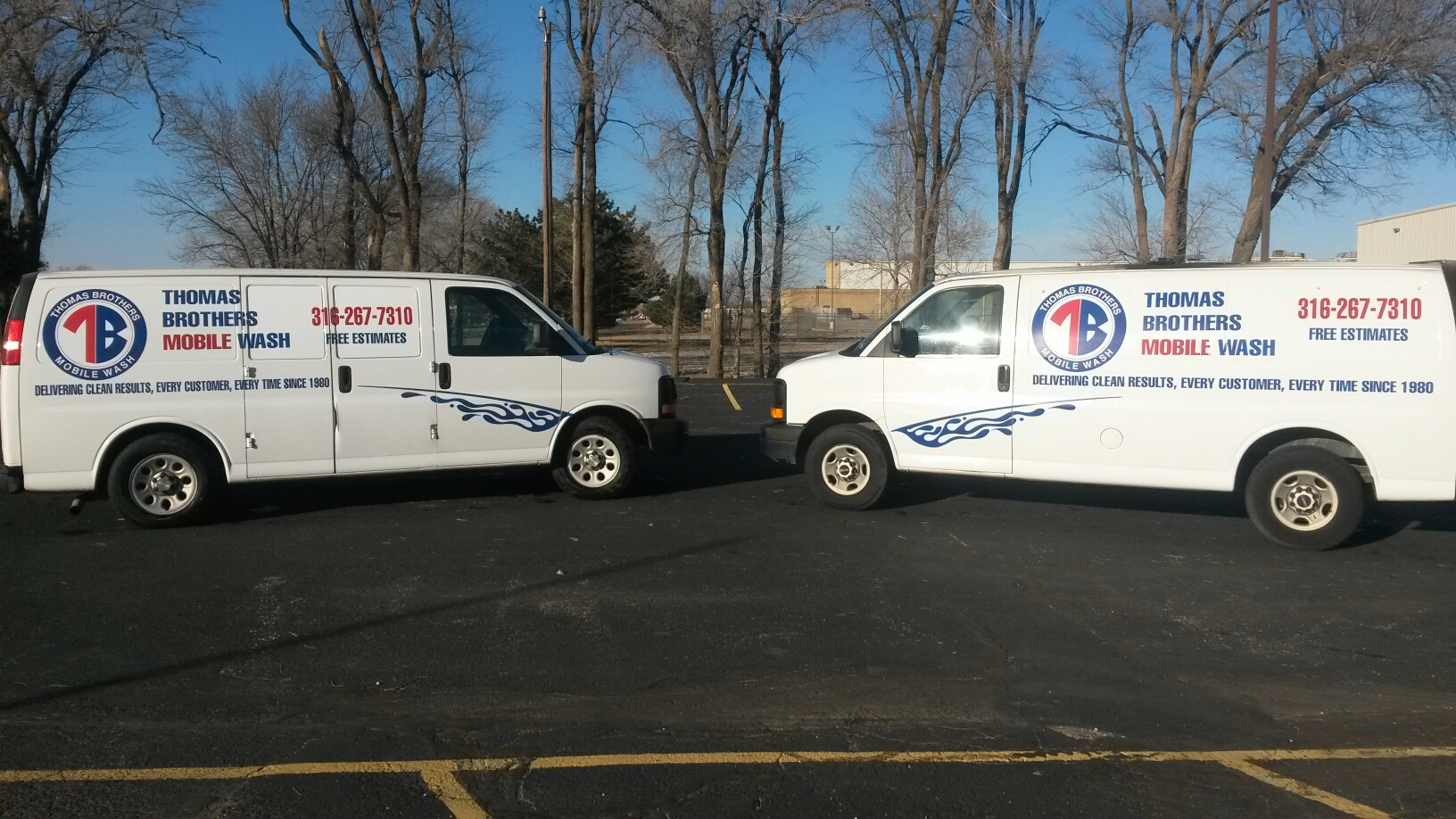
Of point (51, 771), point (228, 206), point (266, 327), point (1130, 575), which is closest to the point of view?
point (51, 771)

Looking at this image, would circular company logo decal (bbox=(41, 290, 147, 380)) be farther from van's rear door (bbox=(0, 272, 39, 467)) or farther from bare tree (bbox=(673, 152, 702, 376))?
bare tree (bbox=(673, 152, 702, 376))

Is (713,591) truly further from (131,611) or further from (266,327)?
(266,327)

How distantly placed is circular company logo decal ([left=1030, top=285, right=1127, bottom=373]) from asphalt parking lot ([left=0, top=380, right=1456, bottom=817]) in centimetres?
143

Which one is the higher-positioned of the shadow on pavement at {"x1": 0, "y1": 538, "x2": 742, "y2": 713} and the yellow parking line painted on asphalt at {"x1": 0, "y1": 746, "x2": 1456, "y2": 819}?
the shadow on pavement at {"x1": 0, "y1": 538, "x2": 742, "y2": 713}

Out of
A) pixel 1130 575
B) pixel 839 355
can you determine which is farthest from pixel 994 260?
pixel 1130 575

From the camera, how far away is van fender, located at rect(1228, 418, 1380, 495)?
8414 millimetres

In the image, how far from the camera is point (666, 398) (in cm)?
1069

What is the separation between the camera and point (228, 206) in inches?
1379

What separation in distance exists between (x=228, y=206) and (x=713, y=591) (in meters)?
32.5

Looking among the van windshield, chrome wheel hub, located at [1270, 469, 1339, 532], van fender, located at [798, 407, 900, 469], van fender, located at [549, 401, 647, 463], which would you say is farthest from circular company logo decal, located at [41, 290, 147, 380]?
chrome wheel hub, located at [1270, 469, 1339, 532]

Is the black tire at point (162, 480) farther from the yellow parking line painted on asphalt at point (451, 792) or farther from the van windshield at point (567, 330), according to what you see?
the yellow parking line painted on asphalt at point (451, 792)

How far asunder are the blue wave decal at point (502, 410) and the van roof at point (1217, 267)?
3720 mm

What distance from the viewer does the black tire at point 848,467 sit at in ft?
32.6

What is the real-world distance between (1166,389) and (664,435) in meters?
4.41
